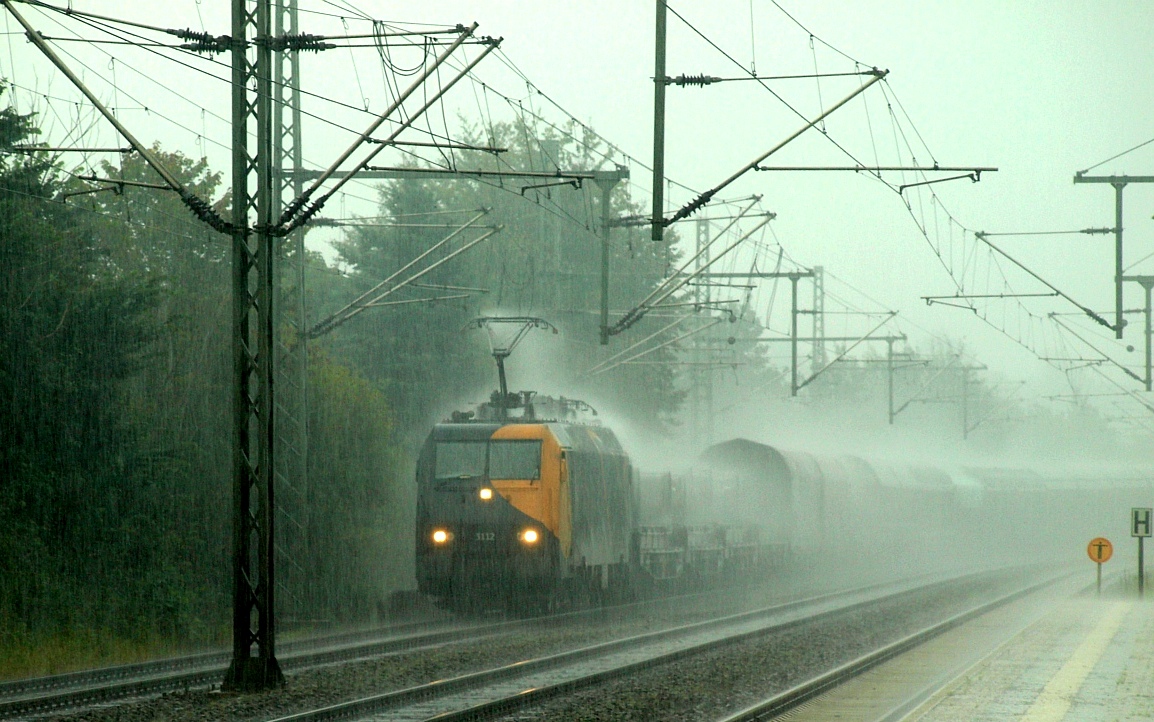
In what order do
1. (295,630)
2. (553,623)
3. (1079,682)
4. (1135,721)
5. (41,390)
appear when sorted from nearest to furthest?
1. (1135,721)
2. (1079,682)
3. (41,390)
4. (295,630)
5. (553,623)

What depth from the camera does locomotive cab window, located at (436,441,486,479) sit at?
24.4 metres

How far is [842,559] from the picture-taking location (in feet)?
160

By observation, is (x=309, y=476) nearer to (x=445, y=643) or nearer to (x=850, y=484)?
(x=445, y=643)

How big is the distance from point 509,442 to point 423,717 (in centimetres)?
1115

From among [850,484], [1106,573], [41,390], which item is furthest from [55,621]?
[1106,573]

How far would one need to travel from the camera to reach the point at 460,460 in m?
24.5

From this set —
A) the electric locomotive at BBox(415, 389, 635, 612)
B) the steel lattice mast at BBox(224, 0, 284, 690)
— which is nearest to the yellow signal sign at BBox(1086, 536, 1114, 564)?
the electric locomotive at BBox(415, 389, 635, 612)

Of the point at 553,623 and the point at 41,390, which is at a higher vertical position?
the point at 41,390

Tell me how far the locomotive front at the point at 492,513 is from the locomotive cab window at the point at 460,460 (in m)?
0.02

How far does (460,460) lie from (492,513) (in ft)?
3.45

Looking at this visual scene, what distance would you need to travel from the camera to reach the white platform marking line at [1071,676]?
13789 millimetres

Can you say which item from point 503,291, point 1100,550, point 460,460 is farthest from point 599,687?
point 503,291

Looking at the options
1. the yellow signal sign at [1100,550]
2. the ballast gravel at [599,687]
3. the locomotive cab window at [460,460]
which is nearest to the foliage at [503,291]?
the locomotive cab window at [460,460]

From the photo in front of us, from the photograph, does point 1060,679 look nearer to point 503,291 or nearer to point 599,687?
point 599,687
